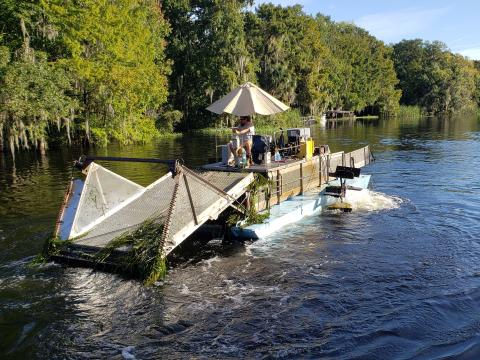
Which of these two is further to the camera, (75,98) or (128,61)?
(128,61)

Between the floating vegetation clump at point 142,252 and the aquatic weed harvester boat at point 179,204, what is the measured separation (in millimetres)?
22

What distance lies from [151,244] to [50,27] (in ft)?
94.4

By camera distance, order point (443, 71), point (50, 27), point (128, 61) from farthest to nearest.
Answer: point (443, 71)
point (128, 61)
point (50, 27)

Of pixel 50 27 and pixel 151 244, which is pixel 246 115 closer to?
pixel 151 244

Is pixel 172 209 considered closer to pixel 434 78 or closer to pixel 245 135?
pixel 245 135

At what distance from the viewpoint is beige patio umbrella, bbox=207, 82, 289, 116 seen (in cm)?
1447

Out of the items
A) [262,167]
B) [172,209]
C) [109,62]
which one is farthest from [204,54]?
[172,209]

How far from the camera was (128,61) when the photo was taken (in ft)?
131

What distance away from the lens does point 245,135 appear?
49.1ft

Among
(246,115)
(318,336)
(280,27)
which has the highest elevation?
(280,27)

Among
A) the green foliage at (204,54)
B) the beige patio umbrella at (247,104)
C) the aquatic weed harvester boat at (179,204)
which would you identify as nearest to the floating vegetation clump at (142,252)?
the aquatic weed harvester boat at (179,204)

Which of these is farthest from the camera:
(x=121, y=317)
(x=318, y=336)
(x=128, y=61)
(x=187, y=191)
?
(x=128, y=61)

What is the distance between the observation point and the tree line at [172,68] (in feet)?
104

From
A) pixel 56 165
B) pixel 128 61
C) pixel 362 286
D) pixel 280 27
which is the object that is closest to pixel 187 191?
pixel 362 286
